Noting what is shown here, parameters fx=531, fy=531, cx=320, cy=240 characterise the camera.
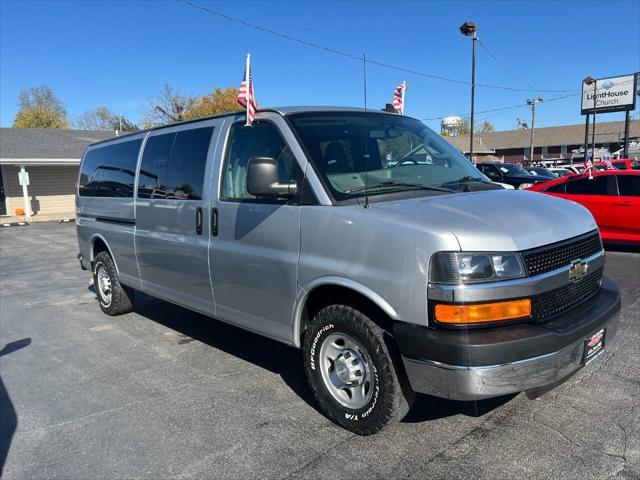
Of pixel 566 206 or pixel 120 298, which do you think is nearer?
pixel 566 206

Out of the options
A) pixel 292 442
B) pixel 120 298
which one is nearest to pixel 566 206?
pixel 292 442

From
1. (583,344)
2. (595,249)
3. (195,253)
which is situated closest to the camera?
(583,344)

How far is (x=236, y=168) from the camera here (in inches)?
167

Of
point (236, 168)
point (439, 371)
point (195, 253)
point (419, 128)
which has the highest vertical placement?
point (419, 128)

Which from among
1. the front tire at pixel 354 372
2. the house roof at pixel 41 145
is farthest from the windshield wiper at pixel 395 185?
the house roof at pixel 41 145

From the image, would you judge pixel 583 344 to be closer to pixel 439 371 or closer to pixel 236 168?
pixel 439 371

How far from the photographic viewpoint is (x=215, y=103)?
157 ft

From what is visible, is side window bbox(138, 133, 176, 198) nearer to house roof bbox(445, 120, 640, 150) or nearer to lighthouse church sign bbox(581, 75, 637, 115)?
lighthouse church sign bbox(581, 75, 637, 115)

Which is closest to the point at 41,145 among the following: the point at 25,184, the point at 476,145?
the point at 25,184

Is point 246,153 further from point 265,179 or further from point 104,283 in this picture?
point 104,283

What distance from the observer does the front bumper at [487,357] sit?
2.81m

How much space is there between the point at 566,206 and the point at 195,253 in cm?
294

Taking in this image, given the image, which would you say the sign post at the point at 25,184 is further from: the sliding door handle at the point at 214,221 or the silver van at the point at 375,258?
the sliding door handle at the point at 214,221

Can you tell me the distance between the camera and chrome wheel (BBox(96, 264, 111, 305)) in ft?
21.9
